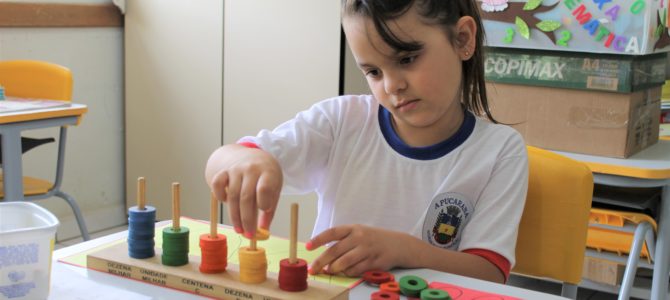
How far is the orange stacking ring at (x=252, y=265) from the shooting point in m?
0.88

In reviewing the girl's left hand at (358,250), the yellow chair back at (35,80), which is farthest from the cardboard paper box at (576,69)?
the yellow chair back at (35,80)

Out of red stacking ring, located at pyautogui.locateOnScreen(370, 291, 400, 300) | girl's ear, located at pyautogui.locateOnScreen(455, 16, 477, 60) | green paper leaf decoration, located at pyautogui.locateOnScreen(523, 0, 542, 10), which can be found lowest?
red stacking ring, located at pyautogui.locateOnScreen(370, 291, 400, 300)

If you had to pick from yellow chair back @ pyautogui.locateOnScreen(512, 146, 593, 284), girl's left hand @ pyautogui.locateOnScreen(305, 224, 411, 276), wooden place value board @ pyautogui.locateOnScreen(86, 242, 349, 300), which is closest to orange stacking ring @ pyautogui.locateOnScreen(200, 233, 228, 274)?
wooden place value board @ pyautogui.locateOnScreen(86, 242, 349, 300)

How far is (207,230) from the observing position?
1138mm

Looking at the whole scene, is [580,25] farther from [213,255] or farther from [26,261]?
[26,261]

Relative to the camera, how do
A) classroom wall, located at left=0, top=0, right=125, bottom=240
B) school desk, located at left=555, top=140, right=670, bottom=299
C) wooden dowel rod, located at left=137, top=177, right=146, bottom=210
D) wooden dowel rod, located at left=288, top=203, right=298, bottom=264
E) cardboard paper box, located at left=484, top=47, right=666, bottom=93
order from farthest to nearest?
classroom wall, located at left=0, top=0, right=125, bottom=240
cardboard paper box, located at left=484, top=47, right=666, bottom=93
school desk, located at left=555, top=140, right=670, bottom=299
wooden dowel rod, located at left=137, top=177, right=146, bottom=210
wooden dowel rod, located at left=288, top=203, right=298, bottom=264

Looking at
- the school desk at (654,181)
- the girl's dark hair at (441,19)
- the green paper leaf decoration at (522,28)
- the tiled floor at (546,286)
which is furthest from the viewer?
the green paper leaf decoration at (522,28)

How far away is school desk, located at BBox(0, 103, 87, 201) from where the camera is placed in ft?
7.63

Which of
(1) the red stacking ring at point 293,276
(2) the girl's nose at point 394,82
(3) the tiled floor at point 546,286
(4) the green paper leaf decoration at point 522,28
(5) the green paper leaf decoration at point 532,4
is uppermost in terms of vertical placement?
(5) the green paper leaf decoration at point 532,4

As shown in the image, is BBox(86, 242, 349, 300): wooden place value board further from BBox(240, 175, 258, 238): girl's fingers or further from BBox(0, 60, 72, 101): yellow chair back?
BBox(0, 60, 72, 101): yellow chair back

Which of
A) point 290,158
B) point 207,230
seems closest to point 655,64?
point 290,158

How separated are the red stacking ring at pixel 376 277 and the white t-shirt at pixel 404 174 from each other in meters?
0.24

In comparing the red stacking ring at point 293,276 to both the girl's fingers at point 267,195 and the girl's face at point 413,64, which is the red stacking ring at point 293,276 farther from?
the girl's face at point 413,64

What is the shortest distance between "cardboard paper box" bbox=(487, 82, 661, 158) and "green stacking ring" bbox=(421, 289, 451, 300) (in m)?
1.31
